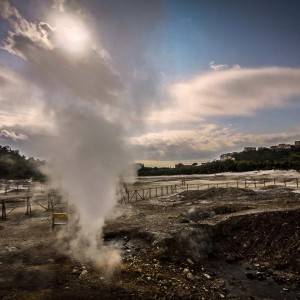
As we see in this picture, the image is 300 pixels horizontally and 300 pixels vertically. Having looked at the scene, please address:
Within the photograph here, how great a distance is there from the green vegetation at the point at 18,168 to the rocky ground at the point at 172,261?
238ft

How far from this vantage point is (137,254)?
17438mm

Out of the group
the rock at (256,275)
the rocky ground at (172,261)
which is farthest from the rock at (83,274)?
the rock at (256,275)

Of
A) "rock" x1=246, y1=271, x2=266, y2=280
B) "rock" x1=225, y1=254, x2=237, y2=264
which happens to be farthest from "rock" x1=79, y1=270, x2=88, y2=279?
"rock" x1=225, y1=254, x2=237, y2=264

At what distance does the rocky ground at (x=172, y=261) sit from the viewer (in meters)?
13.2

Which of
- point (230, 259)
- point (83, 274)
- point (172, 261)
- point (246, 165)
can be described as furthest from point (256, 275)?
point (246, 165)

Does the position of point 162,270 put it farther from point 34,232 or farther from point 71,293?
point 34,232

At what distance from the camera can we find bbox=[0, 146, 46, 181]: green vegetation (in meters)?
95.9

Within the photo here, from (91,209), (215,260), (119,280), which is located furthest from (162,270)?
(91,209)

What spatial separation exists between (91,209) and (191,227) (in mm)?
6040

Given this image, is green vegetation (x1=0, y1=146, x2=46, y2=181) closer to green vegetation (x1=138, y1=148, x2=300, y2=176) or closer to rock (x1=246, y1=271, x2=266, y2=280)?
green vegetation (x1=138, y1=148, x2=300, y2=176)

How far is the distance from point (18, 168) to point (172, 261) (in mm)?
93399

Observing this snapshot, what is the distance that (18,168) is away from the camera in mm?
101312

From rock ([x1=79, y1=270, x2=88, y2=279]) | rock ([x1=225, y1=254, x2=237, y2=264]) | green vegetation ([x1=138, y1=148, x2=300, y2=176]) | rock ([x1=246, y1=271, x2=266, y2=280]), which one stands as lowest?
rock ([x1=246, y1=271, x2=266, y2=280])

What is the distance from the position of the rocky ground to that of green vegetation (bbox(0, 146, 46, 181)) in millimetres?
72434
